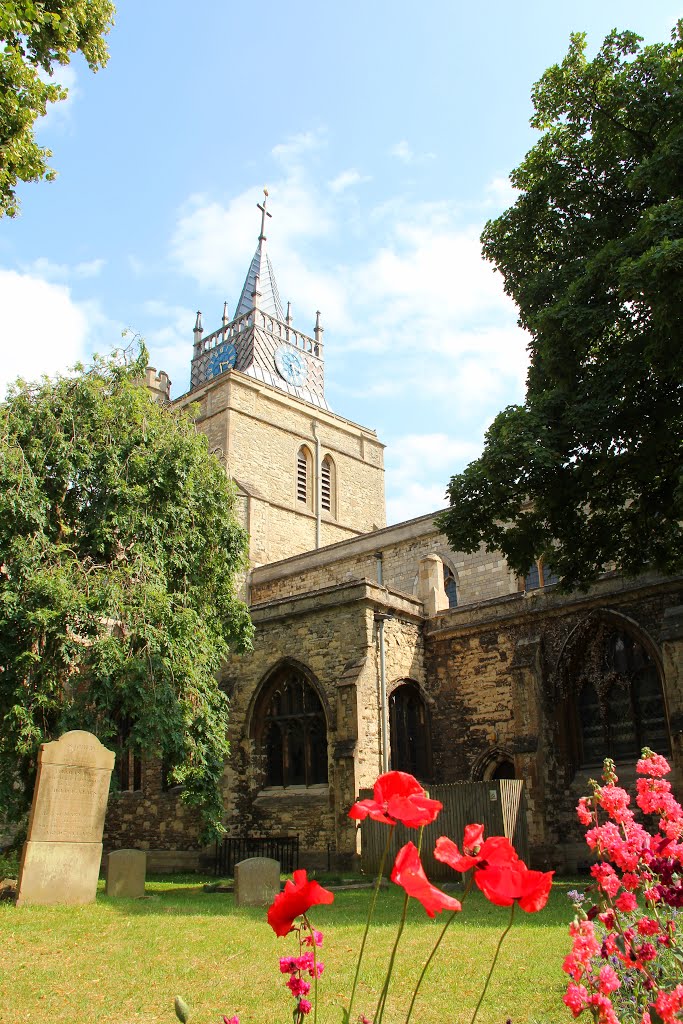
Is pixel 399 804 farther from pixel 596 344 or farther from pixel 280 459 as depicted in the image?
pixel 280 459

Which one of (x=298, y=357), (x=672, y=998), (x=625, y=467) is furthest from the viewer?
(x=298, y=357)

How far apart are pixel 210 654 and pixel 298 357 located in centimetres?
3048

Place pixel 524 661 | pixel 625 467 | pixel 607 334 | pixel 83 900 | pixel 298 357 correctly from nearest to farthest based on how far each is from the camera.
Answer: pixel 83 900
pixel 625 467
pixel 607 334
pixel 524 661
pixel 298 357

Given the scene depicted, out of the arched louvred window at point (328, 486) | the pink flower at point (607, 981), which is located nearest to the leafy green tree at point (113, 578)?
the pink flower at point (607, 981)

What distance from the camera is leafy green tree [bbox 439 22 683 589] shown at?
12.3 metres

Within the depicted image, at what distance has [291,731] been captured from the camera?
19312mm

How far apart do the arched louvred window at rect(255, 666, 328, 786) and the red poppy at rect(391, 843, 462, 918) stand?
1669 centimetres

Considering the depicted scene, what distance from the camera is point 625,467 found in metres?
12.9

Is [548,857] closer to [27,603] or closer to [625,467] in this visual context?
[625,467]

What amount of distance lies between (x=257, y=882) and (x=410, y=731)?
833 centimetres

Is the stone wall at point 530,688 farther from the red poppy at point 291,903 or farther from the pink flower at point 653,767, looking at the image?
the red poppy at point 291,903

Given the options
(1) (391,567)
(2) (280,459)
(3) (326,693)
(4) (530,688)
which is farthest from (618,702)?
(2) (280,459)

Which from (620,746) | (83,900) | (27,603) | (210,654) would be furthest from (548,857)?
(27,603)

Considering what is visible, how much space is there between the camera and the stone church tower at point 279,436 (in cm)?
3500
